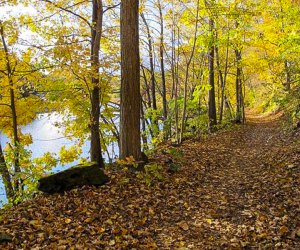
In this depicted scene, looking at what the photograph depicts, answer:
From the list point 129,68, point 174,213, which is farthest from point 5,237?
point 129,68

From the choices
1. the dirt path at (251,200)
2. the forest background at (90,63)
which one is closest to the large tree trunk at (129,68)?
the forest background at (90,63)

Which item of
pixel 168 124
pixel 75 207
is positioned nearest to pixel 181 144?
pixel 168 124

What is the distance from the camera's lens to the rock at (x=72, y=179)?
20.5 feet

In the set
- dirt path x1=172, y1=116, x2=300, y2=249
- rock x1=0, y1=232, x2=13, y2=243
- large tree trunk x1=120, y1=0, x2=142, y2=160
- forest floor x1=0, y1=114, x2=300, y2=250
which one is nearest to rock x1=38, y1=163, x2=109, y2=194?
forest floor x1=0, y1=114, x2=300, y2=250

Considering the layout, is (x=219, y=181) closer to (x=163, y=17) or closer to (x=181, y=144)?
(x=181, y=144)

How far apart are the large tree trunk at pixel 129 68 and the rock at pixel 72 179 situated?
46.0 inches

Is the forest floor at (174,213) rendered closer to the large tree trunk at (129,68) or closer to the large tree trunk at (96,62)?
the large tree trunk at (129,68)

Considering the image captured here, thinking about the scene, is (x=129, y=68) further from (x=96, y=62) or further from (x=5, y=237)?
(x=5, y=237)

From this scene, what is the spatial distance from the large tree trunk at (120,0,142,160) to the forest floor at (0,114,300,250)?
121cm

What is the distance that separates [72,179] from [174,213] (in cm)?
227

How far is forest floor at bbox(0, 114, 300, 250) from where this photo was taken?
4.43 m

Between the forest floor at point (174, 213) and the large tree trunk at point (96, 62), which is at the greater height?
the large tree trunk at point (96, 62)

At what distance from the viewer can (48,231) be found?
4680 millimetres

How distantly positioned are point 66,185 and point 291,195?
4.40 meters
